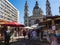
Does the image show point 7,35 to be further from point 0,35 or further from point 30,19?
point 30,19

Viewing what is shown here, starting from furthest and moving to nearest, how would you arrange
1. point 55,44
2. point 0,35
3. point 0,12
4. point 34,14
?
point 34,14 < point 0,12 < point 0,35 < point 55,44

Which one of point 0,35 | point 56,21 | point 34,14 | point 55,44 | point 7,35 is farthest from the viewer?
point 34,14

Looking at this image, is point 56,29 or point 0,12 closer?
point 56,29

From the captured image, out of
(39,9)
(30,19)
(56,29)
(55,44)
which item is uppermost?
(39,9)

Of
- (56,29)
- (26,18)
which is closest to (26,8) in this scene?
(26,18)

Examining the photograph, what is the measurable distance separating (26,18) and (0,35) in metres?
92.7

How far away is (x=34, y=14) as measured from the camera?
109 meters

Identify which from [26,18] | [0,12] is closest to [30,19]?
[26,18]

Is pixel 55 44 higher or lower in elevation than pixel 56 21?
lower

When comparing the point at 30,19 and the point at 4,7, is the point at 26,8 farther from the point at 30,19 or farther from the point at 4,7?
the point at 4,7

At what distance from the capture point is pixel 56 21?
12.3 m

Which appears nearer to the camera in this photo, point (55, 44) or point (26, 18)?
point (55, 44)

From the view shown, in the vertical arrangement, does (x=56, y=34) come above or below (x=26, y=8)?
below

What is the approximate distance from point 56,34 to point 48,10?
8932 centimetres
